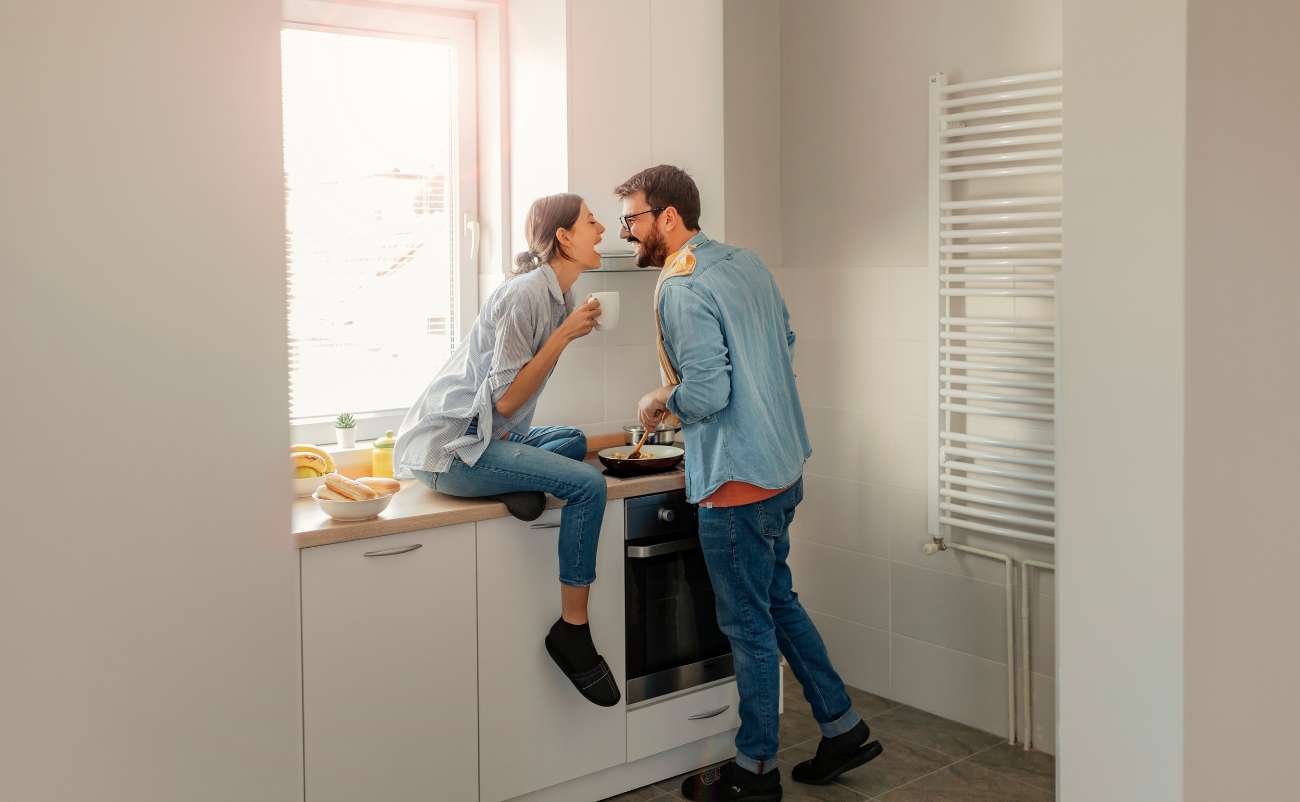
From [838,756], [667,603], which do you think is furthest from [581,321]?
[838,756]

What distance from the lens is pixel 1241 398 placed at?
1.48 m

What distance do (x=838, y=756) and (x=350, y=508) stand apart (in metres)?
1.53

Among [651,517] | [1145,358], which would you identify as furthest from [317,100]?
[1145,358]

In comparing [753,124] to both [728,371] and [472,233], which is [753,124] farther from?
[728,371]

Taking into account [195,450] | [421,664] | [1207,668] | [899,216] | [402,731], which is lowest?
[402,731]

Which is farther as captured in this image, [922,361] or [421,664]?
[922,361]

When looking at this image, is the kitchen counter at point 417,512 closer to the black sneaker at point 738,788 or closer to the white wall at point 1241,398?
the black sneaker at point 738,788

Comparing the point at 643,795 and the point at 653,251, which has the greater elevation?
the point at 653,251

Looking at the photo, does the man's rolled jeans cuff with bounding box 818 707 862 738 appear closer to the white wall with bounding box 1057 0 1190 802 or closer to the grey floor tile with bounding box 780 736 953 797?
the grey floor tile with bounding box 780 736 953 797

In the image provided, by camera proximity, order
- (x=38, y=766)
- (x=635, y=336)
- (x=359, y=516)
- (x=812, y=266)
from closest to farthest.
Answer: (x=38, y=766) < (x=359, y=516) < (x=635, y=336) < (x=812, y=266)

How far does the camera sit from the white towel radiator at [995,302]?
298 centimetres

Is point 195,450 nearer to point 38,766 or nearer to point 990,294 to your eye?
point 38,766

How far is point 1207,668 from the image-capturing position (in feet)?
4.86

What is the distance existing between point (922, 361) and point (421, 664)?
183 centimetres
